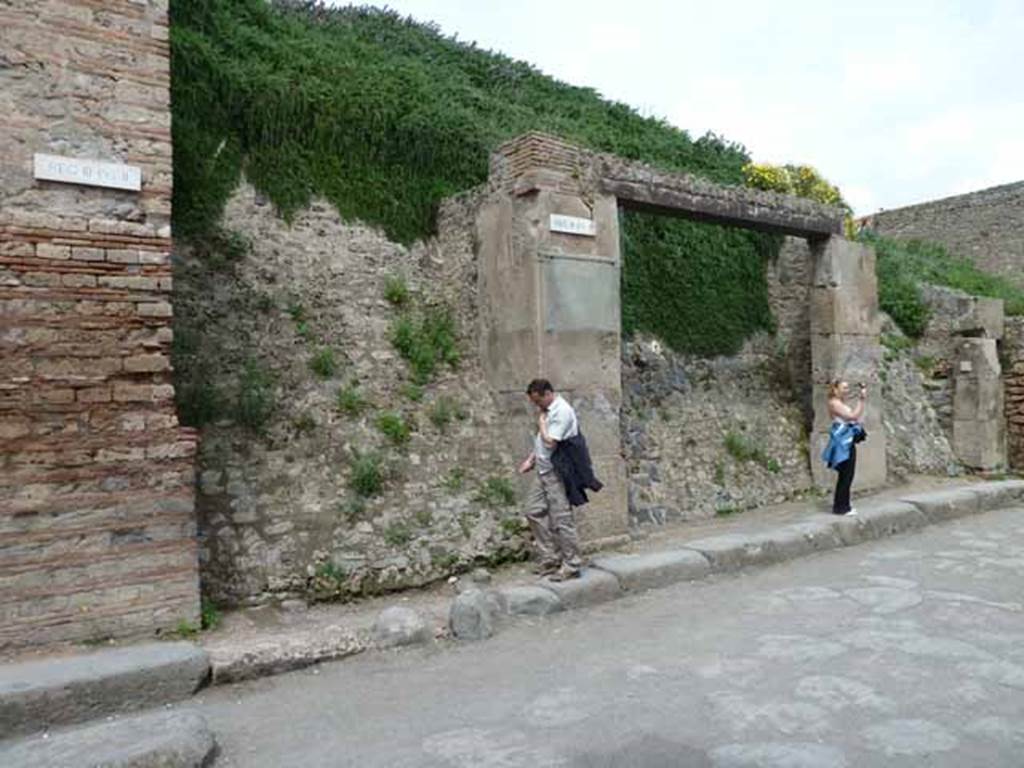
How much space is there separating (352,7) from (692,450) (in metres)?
11.2

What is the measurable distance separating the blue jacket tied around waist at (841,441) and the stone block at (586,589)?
332cm

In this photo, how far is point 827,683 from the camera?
3807 mm

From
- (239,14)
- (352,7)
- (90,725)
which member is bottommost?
(90,725)

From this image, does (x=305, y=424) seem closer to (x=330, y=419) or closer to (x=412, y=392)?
(x=330, y=419)

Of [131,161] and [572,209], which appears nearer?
[131,161]

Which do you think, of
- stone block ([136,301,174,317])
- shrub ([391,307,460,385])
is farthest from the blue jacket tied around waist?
stone block ([136,301,174,317])

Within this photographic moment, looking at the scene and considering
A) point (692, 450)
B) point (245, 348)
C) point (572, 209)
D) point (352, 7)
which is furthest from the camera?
point (352, 7)

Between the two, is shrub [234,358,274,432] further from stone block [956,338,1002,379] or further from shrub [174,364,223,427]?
stone block [956,338,1002,379]

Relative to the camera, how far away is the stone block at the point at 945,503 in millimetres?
8219

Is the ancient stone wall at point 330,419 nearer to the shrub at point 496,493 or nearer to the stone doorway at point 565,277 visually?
the shrub at point 496,493

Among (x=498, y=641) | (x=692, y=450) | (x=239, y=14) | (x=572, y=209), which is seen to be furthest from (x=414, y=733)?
(x=239, y=14)

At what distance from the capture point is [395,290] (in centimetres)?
752

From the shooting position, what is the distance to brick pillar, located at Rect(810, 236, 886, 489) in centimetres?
944

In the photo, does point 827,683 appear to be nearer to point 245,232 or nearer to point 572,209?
point 572,209
